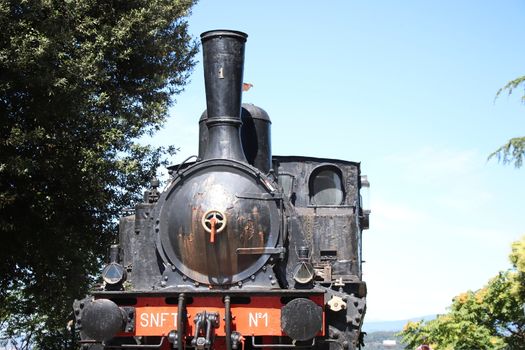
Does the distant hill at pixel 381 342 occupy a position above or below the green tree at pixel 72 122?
below

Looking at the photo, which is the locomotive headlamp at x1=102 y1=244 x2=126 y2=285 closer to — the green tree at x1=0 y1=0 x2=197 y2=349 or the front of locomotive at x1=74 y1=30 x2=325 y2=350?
the front of locomotive at x1=74 y1=30 x2=325 y2=350

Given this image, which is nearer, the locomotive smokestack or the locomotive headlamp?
the locomotive headlamp

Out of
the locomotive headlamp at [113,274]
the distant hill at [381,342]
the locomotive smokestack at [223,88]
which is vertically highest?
the locomotive smokestack at [223,88]

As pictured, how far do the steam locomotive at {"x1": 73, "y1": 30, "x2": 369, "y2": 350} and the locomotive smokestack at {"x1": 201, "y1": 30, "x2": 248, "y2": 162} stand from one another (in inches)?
0.4

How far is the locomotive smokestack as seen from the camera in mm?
8406

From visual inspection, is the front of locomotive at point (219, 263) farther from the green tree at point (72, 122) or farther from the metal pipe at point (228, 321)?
the green tree at point (72, 122)

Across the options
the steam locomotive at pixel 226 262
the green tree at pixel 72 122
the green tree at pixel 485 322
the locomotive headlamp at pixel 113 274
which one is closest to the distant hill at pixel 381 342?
the green tree at pixel 485 322

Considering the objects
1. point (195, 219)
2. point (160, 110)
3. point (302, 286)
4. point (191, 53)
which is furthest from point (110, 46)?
point (302, 286)

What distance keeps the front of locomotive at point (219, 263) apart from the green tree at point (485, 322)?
5.30 meters

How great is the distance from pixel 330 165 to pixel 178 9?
745 centimetres

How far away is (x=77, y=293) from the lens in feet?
47.3

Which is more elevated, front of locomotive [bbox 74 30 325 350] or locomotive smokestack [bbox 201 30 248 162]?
locomotive smokestack [bbox 201 30 248 162]

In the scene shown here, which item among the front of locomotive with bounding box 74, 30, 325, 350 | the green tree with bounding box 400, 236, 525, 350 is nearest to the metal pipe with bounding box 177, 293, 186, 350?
the front of locomotive with bounding box 74, 30, 325, 350

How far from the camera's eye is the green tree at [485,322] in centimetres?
1223
